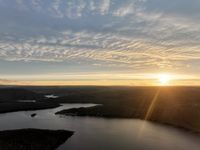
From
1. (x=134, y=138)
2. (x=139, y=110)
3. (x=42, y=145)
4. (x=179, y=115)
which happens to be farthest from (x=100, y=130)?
(x=139, y=110)

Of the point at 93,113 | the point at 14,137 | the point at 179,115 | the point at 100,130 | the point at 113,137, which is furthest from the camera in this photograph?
the point at 93,113

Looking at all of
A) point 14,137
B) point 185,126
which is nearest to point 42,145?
point 14,137

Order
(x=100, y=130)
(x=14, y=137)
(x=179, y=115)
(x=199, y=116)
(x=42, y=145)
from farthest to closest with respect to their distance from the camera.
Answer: (x=179, y=115) < (x=199, y=116) < (x=100, y=130) < (x=14, y=137) < (x=42, y=145)

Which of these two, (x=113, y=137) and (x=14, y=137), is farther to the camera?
(x=113, y=137)

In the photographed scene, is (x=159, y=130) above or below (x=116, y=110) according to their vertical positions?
below

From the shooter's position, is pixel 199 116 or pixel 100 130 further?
pixel 199 116

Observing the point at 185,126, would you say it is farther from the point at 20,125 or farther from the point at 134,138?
the point at 20,125

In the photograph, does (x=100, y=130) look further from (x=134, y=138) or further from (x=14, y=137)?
(x=14, y=137)

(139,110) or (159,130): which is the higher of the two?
(139,110)

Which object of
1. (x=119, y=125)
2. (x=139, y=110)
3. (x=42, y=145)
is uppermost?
(x=139, y=110)
